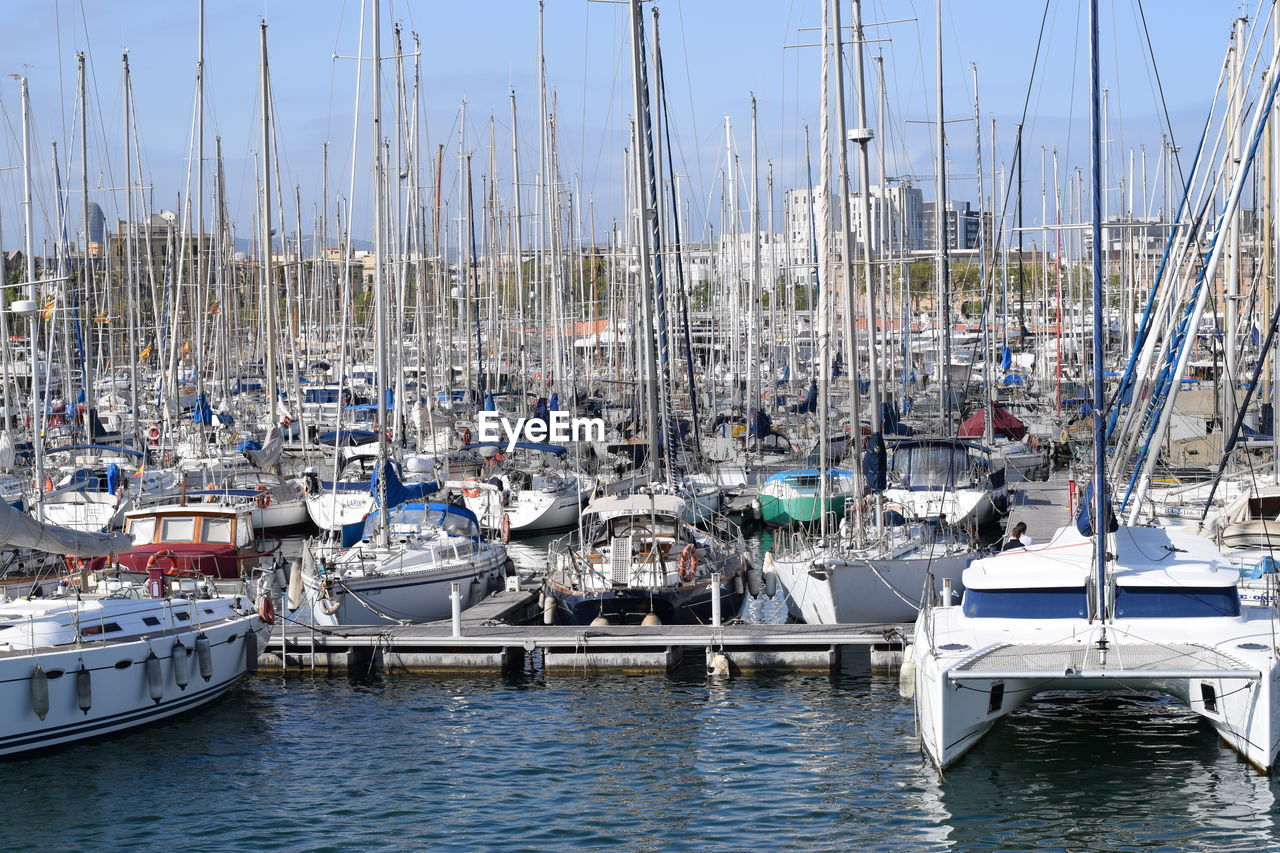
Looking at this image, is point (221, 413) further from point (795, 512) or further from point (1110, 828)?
point (1110, 828)

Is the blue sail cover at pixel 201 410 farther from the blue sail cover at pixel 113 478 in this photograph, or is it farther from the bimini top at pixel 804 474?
the bimini top at pixel 804 474

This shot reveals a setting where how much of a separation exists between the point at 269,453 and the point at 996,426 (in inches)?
772

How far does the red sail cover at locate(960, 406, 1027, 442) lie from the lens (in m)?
42.2

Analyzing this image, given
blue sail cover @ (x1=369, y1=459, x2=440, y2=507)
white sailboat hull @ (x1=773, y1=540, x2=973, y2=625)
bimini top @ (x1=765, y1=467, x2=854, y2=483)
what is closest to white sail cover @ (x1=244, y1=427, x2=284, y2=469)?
blue sail cover @ (x1=369, y1=459, x2=440, y2=507)

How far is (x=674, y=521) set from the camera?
27156mm

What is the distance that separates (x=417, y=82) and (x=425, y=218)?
13.1m

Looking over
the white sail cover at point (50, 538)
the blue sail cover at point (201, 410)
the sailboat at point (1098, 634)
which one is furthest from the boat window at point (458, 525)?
the blue sail cover at point (201, 410)

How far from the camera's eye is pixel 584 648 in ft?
75.2

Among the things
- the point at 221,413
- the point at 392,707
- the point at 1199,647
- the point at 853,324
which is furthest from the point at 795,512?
the point at 221,413

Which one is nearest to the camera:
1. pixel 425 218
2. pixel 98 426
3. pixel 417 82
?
pixel 417 82

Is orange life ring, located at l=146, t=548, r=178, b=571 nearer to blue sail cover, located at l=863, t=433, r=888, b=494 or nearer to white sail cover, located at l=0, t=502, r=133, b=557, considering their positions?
white sail cover, located at l=0, t=502, r=133, b=557

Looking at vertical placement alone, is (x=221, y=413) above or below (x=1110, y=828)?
above

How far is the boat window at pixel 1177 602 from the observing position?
59.0 ft

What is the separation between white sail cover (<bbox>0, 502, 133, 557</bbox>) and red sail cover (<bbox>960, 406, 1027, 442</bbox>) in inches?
999
